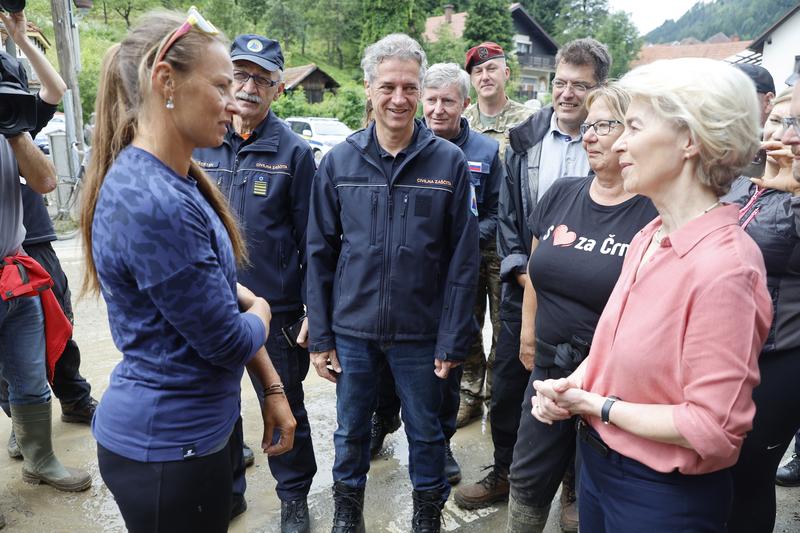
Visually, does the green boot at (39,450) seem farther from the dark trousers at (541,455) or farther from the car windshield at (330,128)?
the car windshield at (330,128)

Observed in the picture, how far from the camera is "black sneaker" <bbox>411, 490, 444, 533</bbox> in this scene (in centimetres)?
269

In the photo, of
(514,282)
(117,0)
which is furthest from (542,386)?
(117,0)

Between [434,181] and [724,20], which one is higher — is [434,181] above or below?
below

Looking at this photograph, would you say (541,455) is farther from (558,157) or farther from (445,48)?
A: (445,48)

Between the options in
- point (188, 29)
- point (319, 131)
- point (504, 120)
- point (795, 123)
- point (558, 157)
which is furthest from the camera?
point (319, 131)

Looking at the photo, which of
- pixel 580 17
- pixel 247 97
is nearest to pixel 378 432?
pixel 247 97

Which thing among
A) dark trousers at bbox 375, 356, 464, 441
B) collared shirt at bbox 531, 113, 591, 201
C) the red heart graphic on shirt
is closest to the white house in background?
collared shirt at bbox 531, 113, 591, 201

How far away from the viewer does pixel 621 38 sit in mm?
51219

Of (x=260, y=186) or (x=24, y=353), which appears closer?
(x=260, y=186)

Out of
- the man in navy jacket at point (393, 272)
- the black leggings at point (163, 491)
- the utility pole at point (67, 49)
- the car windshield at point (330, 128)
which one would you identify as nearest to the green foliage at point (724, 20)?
the car windshield at point (330, 128)

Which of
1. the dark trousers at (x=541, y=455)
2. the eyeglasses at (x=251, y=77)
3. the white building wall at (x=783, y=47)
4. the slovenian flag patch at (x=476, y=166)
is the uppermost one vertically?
the white building wall at (x=783, y=47)

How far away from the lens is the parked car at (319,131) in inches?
770

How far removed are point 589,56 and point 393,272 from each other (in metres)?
1.55

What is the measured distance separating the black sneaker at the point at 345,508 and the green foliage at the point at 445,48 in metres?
40.0
